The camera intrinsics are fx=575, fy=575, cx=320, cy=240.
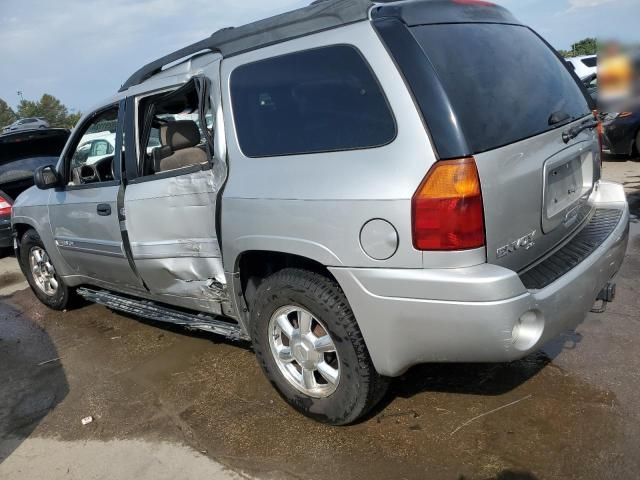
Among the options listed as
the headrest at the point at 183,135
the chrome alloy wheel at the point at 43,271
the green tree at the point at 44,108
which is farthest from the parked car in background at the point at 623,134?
the green tree at the point at 44,108

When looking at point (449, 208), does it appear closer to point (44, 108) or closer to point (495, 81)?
point (495, 81)

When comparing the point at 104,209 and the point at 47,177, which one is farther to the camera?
the point at 47,177

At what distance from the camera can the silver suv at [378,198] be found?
236 centimetres

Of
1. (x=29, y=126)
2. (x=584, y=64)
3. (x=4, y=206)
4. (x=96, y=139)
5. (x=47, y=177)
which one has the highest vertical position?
(x=29, y=126)

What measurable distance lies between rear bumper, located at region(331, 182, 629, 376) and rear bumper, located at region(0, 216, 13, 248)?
260 inches

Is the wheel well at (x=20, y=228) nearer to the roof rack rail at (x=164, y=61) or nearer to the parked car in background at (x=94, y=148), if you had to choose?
the parked car in background at (x=94, y=148)

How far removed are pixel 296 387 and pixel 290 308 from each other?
0.45m

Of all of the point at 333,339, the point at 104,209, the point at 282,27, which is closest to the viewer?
the point at 333,339

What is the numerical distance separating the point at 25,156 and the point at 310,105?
22.8 feet

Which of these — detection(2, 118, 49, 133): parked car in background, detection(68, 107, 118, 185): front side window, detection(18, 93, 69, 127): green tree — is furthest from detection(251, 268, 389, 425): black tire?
detection(18, 93, 69, 127): green tree

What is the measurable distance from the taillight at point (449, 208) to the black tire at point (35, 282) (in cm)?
396

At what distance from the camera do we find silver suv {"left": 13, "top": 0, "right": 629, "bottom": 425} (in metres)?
2.36

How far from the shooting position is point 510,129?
256cm

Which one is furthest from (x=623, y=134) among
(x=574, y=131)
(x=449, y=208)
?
(x=449, y=208)
